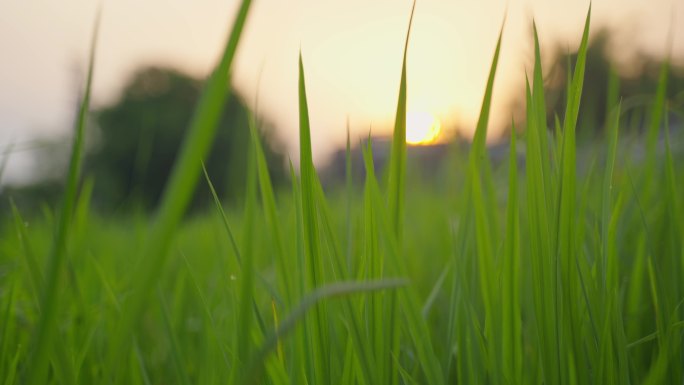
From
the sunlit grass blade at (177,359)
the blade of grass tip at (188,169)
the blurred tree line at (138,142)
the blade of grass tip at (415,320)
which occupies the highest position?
the blurred tree line at (138,142)

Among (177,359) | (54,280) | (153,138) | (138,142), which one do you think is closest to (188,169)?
(54,280)

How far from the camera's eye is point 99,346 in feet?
1.82

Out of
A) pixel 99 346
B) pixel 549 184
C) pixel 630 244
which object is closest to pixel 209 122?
pixel 549 184

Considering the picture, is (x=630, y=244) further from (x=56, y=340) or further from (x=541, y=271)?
(x=56, y=340)

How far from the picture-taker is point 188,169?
0.15 metres

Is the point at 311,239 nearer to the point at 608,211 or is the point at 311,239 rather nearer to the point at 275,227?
the point at 275,227

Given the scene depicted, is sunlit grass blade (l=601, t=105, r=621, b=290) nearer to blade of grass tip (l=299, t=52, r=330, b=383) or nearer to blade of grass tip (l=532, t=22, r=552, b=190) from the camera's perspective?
blade of grass tip (l=532, t=22, r=552, b=190)

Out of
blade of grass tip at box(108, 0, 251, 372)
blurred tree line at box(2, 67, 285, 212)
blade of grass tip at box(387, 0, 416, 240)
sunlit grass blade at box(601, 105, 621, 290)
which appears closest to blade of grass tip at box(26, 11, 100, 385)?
blade of grass tip at box(108, 0, 251, 372)

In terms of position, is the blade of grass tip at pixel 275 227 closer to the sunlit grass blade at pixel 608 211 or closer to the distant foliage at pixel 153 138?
the sunlit grass blade at pixel 608 211

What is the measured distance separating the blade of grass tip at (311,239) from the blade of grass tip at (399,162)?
50 mm

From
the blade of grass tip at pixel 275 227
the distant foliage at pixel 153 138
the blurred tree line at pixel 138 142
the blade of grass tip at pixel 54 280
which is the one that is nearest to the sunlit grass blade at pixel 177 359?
the blade of grass tip at pixel 275 227

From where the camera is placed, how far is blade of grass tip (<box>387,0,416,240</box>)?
1.06 ft

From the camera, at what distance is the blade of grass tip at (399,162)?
32 centimetres

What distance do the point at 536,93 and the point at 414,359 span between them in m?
0.22
